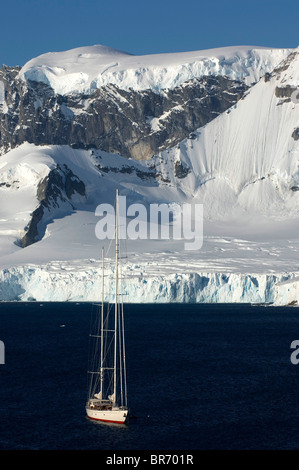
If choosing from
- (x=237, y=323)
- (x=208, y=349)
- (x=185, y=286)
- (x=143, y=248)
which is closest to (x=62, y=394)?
(x=208, y=349)

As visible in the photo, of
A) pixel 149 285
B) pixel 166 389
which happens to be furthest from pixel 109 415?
pixel 149 285

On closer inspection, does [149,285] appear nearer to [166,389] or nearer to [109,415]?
[166,389]

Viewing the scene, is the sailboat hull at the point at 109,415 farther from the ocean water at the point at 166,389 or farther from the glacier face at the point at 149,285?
the glacier face at the point at 149,285

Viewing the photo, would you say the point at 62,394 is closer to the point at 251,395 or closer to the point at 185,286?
the point at 251,395

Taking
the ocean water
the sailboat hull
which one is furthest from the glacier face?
the sailboat hull

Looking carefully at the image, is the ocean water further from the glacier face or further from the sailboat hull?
the glacier face

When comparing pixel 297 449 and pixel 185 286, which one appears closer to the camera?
pixel 297 449

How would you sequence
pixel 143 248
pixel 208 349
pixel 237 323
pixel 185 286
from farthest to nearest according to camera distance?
pixel 143 248 → pixel 185 286 → pixel 237 323 → pixel 208 349
